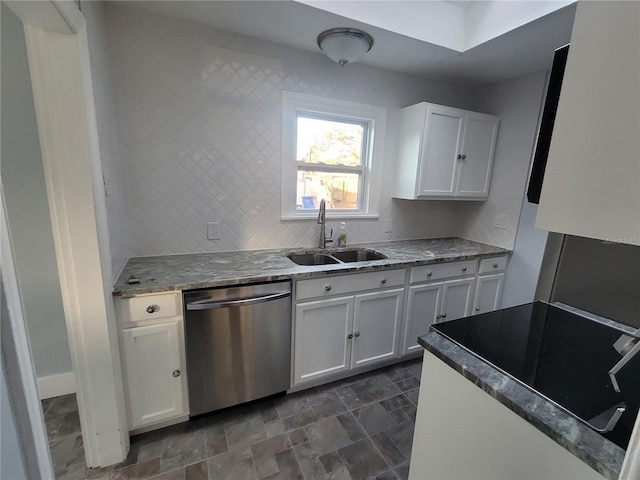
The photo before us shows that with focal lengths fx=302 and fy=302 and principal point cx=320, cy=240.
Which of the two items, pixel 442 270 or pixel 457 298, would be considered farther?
pixel 457 298

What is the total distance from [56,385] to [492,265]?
11.2 feet

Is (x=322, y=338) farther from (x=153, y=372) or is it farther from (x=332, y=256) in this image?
(x=153, y=372)

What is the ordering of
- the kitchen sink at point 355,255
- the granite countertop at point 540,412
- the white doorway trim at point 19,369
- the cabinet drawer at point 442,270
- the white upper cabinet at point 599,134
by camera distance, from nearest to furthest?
the white doorway trim at point 19,369
the white upper cabinet at point 599,134
the granite countertop at point 540,412
the cabinet drawer at point 442,270
the kitchen sink at point 355,255

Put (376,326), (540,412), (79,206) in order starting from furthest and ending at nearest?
(376,326) → (79,206) → (540,412)

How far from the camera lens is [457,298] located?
253cm

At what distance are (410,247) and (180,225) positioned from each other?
1864 millimetres

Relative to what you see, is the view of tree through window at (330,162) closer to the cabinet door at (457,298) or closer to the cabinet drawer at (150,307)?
the cabinet door at (457,298)

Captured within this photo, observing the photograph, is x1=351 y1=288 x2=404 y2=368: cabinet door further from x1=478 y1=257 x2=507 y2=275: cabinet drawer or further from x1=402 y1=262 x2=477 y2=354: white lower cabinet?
x1=478 y1=257 x2=507 y2=275: cabinet drawer

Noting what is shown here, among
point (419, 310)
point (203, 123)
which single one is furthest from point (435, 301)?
point (203, 123)

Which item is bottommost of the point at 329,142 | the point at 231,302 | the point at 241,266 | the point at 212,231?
the point at 231,302

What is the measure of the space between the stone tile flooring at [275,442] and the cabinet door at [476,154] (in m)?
1.85

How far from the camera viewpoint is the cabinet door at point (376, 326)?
215cm

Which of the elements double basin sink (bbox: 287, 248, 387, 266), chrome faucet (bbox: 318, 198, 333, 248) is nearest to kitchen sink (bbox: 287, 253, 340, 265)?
double basin sink (bbox: 287, 248, 387, 266)

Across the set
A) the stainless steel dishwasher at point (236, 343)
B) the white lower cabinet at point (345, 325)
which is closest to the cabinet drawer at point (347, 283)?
the white lower cabinet at point (345, 325)
